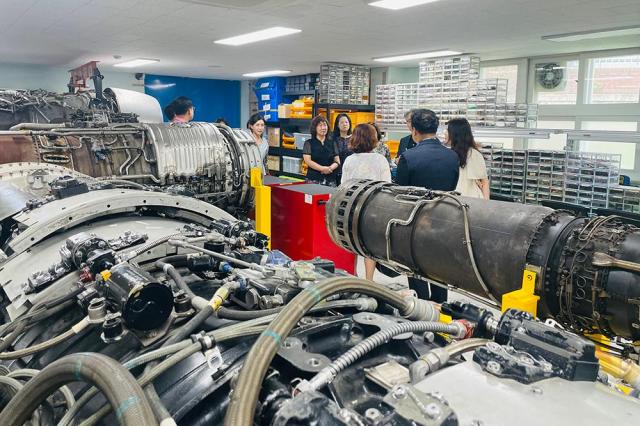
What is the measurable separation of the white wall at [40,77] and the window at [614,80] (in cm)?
944

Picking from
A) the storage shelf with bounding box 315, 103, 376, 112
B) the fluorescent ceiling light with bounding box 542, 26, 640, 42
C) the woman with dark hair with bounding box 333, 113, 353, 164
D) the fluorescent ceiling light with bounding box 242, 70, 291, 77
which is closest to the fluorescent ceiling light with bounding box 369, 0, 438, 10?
the woman with dark hair with bounding box 333, 113, 353, 164

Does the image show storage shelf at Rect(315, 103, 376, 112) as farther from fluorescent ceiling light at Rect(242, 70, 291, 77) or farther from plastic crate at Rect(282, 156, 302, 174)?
fluorescent ceiling light at Rect(242, 70, 291, 77)

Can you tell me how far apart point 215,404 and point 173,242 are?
0.54m

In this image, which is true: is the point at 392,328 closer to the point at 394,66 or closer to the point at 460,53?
the point at 460,53

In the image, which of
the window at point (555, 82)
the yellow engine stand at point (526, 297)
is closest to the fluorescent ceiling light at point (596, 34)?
the window at point (555, 82)

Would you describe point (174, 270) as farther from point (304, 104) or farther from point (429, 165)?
point (304, 104)

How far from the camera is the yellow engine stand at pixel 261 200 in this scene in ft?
12.3

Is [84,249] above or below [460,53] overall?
below

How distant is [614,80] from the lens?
20.5 ft

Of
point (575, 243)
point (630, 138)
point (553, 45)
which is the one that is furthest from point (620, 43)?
point (575, 243)

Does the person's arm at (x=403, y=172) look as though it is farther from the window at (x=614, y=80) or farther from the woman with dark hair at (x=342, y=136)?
the window at (x=614, y=80)

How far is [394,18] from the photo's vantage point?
16.5 feet

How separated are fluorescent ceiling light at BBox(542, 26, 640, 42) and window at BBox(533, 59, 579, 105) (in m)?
0.98

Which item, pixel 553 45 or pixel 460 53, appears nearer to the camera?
pixel 553 45
